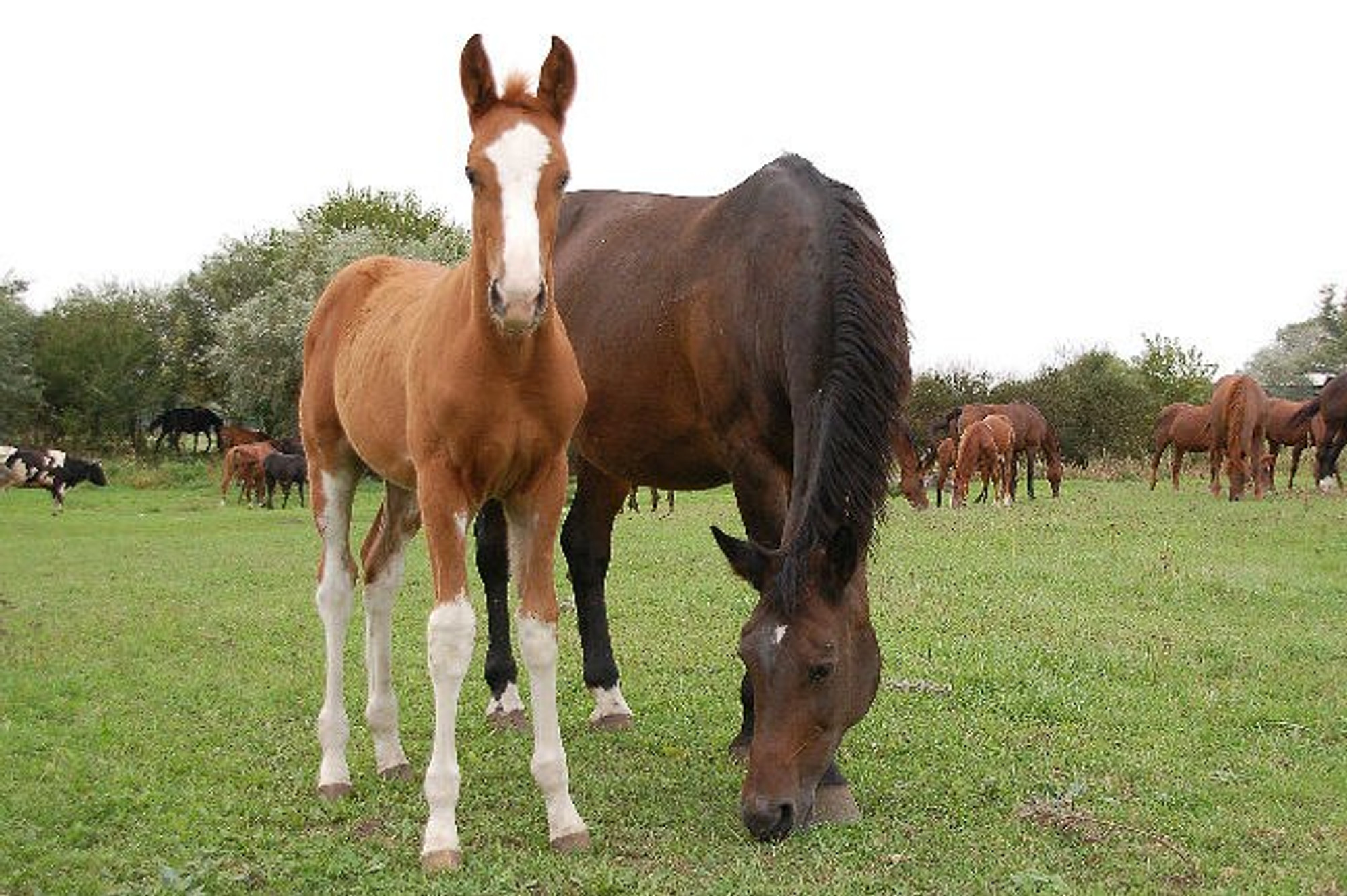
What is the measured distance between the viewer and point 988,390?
38000mm

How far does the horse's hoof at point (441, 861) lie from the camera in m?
4.06

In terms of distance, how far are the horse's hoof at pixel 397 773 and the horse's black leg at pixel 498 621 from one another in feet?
3.46


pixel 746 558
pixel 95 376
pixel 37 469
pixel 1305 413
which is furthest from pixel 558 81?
pixel 95 376

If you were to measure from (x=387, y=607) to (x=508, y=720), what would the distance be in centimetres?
139

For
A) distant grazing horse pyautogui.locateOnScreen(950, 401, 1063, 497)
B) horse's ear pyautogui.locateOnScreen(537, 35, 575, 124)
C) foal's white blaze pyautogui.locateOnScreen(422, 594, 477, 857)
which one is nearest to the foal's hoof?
foal's white blaze pyautogui.locateOnScreen(422, 594, 477, 857)

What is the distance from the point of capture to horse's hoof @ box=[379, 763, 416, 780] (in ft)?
17.4

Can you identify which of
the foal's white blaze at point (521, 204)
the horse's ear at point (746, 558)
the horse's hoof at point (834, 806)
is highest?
the foal's white blaze at point (521, 204)

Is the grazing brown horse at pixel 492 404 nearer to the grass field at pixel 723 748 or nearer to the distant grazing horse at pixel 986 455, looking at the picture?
the grass field at pixel 723 748

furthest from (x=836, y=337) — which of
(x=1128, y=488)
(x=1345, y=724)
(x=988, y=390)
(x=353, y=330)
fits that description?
(x=988, y=390)

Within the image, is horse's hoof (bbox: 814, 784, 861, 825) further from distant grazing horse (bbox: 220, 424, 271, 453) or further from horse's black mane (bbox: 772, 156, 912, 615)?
distant grazing horse (bbox: 220, 424, 271, 453)

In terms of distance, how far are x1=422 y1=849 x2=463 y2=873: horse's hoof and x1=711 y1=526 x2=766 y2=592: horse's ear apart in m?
1.37

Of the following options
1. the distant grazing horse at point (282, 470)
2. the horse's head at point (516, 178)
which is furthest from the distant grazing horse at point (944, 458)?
the horse's head at point (516, 178)

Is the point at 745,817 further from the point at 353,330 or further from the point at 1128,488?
the point at 1128,488

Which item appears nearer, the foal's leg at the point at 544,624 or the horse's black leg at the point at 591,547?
the foal's leg at the point at 544,624
